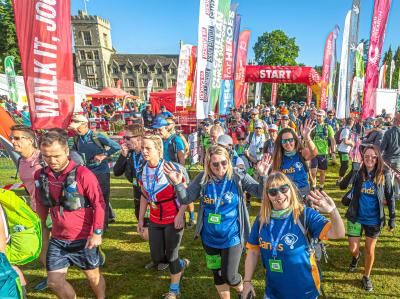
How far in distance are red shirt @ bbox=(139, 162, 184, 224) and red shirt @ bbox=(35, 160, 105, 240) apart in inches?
25.9

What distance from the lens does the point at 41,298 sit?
3.75 m

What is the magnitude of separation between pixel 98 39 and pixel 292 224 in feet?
254

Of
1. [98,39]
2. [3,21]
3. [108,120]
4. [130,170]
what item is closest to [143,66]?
[98,39]

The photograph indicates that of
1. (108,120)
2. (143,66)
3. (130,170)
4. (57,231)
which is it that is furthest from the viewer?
(143,66)

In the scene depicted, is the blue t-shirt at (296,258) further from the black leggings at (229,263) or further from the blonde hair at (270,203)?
the black leggings at (229,263)

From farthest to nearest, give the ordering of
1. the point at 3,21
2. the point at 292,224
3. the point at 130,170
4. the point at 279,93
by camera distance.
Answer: the point at 279,93
the point at 3,21
the point at 130,170
the point at 292,224

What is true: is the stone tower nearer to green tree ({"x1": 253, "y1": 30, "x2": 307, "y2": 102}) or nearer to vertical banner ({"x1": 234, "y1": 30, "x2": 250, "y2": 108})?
green tree ({"x1": 253, "y1": 30, "x2": 307, "y2": 102})

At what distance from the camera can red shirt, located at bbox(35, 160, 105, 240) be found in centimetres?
278

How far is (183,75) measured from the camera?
13.9 m

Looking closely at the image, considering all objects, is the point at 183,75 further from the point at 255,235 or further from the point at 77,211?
the point at 255,235

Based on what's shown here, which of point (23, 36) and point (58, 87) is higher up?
point (23, 36)

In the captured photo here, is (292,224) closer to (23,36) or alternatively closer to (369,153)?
(369,153)

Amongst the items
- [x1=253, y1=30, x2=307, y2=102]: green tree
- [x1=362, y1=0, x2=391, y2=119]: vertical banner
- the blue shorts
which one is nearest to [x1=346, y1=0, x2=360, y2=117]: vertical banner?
[x1=362, y1=0, x2=391, y2=119]: vertical banner

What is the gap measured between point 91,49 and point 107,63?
498 centimetres
